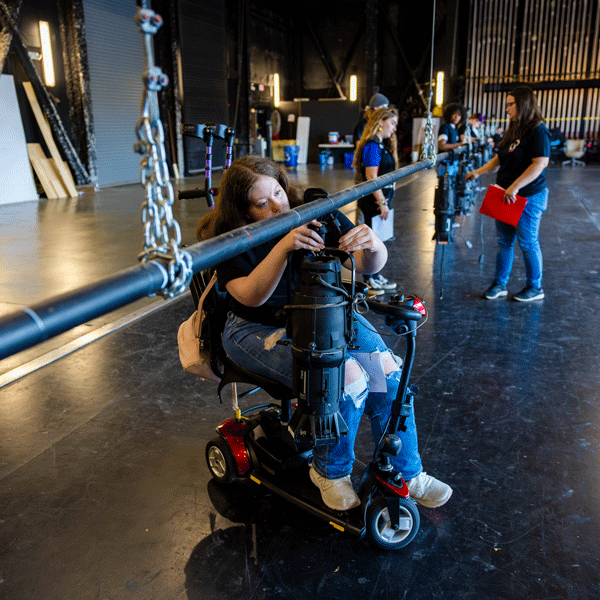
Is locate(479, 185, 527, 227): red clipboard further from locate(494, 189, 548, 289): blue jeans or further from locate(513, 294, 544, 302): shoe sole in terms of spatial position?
locate(513, 294, 544, 302): shoe sole

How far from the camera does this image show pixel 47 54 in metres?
9.00

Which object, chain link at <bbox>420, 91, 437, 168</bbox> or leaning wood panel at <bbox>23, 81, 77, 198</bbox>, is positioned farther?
leaning wood panel at <bbox>23, 81, 77, 198</bbox>

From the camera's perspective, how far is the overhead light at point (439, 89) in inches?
595

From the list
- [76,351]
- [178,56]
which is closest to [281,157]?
[178,56]

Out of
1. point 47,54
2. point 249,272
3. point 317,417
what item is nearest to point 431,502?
point 317,417

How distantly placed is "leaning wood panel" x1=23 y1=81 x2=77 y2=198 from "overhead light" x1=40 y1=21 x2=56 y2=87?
341mm

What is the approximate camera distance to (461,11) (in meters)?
16.2

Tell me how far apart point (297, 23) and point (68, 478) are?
18.5m

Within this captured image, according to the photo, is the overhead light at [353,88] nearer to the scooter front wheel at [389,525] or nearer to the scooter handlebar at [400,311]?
the scooter handlebar at [400,311]

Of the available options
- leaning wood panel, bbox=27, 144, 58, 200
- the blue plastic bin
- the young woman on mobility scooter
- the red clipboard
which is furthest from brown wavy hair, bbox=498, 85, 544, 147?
the blue plastic bin

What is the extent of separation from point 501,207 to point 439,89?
13.0 metres

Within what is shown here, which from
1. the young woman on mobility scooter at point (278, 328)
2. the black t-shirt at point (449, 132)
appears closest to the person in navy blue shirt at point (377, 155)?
the black t-shirt at point (449, 132)

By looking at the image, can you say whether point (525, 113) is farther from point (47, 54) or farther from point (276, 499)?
point (47, 54)

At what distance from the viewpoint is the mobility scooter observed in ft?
4.11
